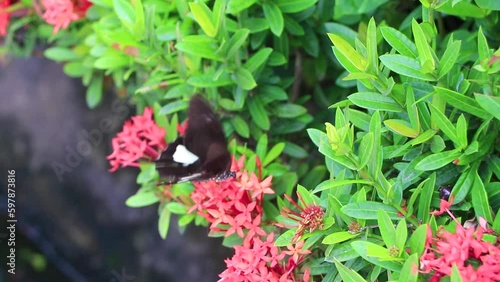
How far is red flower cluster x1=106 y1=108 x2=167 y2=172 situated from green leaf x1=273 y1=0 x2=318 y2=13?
1.21ft

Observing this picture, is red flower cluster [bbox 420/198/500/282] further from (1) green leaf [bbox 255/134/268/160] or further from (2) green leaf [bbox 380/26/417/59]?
(1) green leaf [bbox 255/134/268/160]

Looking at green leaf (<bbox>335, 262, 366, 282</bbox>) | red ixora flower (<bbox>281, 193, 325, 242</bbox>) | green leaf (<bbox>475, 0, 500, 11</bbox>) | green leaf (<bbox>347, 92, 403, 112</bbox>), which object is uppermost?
green leaf (<bbox>475, 0, 500, 11</bbox>)

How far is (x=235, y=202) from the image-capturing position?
1.19 m

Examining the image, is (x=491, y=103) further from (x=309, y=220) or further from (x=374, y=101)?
(x=309, y=220)

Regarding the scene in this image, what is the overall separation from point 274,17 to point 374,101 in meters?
0.36

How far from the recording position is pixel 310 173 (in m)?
1.42

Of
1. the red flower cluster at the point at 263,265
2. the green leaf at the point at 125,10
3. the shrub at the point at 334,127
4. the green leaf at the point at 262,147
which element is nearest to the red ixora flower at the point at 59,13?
the shrub at the point at 334,127

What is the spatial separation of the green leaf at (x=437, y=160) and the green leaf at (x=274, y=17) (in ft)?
1.43

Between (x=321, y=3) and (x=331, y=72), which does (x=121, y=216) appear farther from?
(x=321, y=3)

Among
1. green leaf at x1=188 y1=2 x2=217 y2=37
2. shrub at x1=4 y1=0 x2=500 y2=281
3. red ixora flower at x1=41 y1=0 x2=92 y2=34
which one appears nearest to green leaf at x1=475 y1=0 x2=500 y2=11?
shrub at x1=4 y1=0 x2=500 y2=281

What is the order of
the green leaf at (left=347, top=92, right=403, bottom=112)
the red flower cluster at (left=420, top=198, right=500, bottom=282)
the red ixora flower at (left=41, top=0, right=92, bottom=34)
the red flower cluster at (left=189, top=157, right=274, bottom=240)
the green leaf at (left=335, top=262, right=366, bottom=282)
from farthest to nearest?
1. the red ixora flower at (left=41, top=0, right=92, bottom=34)
2. the red flower cluster at (left=189, top=157, right=274, bottom=240)
3. the green leaf at (left=347, top=92, right=403, bottom=112)
4. the green leaf at (left=335, top=262, right=366, bottom=282)
5. the red flower cluster at (left=420, top=198, right=500, bottom=282)

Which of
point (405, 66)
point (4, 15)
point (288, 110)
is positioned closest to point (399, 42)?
point (405, 66)

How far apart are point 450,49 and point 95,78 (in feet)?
3.89

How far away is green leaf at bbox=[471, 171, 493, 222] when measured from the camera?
3.18 ft
